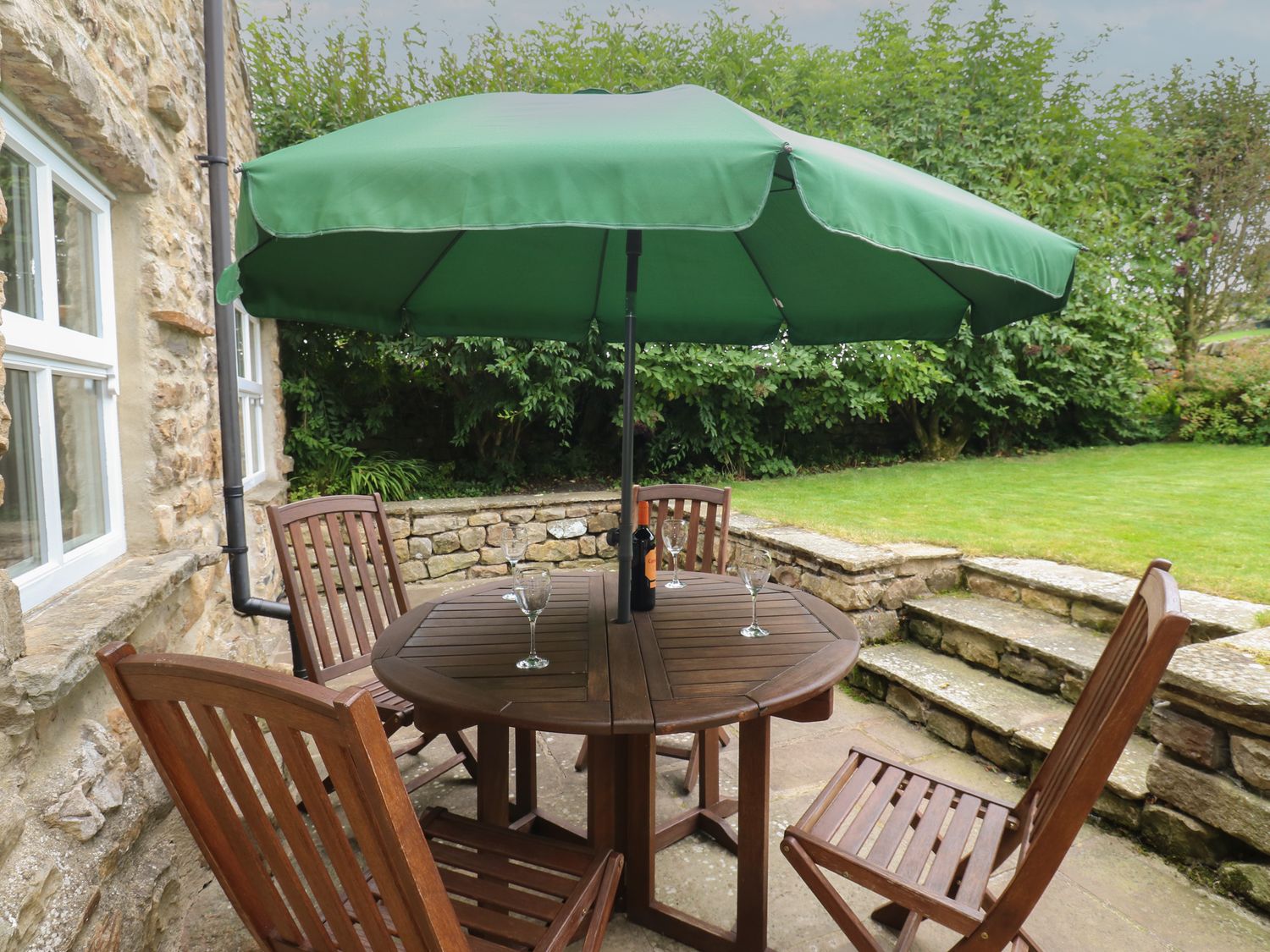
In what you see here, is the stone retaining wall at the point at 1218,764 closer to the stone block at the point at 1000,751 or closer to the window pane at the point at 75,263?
the stone block at the point at 1000,751

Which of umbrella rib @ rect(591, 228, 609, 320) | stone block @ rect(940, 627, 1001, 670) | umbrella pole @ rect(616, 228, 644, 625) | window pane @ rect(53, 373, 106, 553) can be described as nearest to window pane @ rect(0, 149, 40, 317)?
window pane @ rect(53, 373, 106, 553)

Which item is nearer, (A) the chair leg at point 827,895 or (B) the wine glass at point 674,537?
(A) the chair leg at point 827,895

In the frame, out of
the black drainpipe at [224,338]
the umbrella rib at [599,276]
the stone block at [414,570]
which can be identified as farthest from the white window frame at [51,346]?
the stone block at [414,570]

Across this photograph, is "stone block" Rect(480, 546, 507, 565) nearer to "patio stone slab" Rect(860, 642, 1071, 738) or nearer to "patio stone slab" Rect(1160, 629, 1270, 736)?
"patio stone slab" Rect(860, 642, 1071, 738)

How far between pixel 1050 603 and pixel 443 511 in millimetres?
4165

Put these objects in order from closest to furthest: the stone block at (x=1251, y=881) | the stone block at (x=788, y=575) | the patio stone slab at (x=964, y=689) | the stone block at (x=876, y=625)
Result: the stone block at (x=1251, y=881) < the patio stone slab at (x=964, y=689) < the stone block at (x=876, y=625) < the stone block at (x=788, y=575)

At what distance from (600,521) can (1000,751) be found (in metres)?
3.79

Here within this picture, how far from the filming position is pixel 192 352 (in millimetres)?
2887

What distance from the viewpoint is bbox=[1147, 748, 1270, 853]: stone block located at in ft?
A: 6.66

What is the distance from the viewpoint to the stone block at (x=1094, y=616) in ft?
10.3

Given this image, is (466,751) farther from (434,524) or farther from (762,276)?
(434,524)

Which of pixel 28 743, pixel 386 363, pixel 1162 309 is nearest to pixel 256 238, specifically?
pixel 28 743

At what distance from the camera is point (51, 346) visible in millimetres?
1901

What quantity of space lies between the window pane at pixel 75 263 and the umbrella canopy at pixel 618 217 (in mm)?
469
